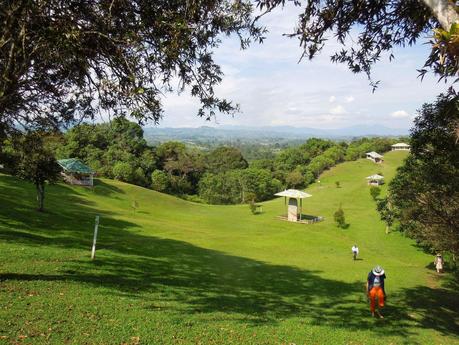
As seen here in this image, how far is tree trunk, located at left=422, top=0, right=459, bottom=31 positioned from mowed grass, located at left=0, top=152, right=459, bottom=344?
25.8 ft

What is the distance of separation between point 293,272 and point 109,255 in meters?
9.97

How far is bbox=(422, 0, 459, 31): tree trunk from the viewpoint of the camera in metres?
4.23

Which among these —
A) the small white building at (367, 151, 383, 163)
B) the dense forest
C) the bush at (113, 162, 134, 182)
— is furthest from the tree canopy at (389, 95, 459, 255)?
the small white building at (367, 151, 383, 163)

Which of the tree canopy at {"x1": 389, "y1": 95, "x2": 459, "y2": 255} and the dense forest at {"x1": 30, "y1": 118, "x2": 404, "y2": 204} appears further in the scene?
the dense forest at {"x1": 30, "y1": 118, "x2": 404, "y2": 204}

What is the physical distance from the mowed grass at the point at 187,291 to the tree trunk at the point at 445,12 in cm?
788

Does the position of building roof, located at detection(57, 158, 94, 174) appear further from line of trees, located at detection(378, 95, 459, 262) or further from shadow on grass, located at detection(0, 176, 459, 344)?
line of trees, located at detection(378, 95, 459, 262)

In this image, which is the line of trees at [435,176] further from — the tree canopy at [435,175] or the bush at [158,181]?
the bush at [158,181]

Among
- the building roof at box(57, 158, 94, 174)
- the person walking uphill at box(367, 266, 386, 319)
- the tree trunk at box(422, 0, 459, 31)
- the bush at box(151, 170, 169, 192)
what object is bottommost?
the bush at box(151, 170, 169, 192)

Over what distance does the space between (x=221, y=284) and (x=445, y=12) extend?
14.2m

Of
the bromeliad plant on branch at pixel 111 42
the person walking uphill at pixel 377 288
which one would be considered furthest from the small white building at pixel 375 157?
the bromeliad plant on branch at pixel 111 42

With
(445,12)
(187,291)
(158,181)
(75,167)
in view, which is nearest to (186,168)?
(158,181)

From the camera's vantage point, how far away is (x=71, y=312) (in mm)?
9844

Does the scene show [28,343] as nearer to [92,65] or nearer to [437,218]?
[92,65]

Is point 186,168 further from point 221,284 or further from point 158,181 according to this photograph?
point 221,284
